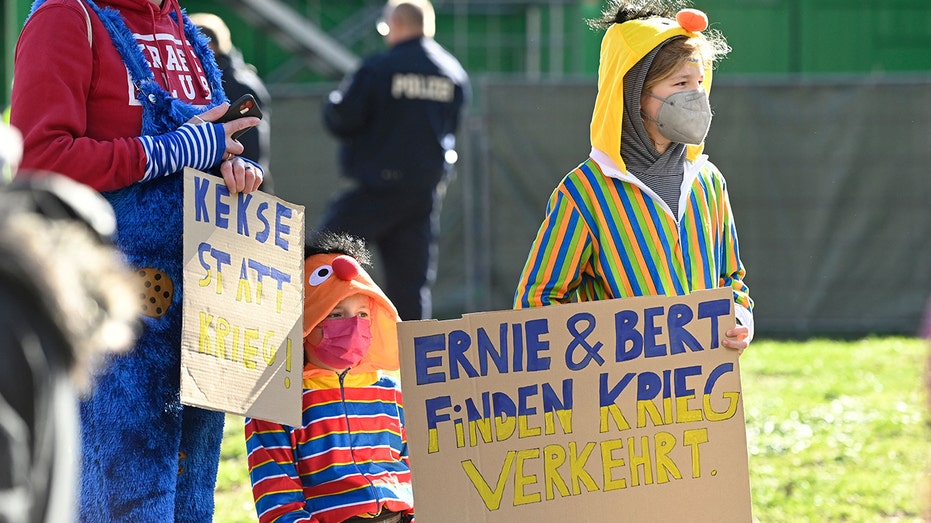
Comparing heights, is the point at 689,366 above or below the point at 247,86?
below

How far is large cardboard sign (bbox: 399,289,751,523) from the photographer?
10.5 feet

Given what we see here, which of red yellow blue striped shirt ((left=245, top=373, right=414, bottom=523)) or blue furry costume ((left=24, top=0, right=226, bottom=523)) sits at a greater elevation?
blue furry costume ((left=24, top=0, right=226, bottom=523))

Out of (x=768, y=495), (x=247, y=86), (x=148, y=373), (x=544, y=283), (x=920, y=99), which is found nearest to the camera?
(x=148, y=373)

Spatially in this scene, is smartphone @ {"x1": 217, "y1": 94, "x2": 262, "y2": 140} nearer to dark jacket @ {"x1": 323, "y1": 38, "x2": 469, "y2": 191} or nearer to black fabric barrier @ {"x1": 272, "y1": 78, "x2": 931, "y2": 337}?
dark jacket @ {"x1": 323, "y1": 38, "x2": 469, "y2": 191}

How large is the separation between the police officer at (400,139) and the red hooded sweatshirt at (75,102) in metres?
4.62

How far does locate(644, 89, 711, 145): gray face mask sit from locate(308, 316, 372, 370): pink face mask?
0.97 meters

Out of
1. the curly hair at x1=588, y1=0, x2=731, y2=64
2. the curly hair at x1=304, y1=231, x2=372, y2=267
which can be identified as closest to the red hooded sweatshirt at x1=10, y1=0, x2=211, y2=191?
the curly hair at x1=304, y1=231, x2=372, y2=267

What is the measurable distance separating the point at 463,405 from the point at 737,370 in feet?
2.29

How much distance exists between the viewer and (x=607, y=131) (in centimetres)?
368

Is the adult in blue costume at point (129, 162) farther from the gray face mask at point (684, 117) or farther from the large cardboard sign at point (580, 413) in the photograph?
the gray face mask at point (684, 117)

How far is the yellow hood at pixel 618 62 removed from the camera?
3635 millimetres

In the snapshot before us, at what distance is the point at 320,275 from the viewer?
11.6 ft

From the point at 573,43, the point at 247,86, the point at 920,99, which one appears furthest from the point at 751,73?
the point at 247,86

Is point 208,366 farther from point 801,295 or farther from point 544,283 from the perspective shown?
point 801,295
